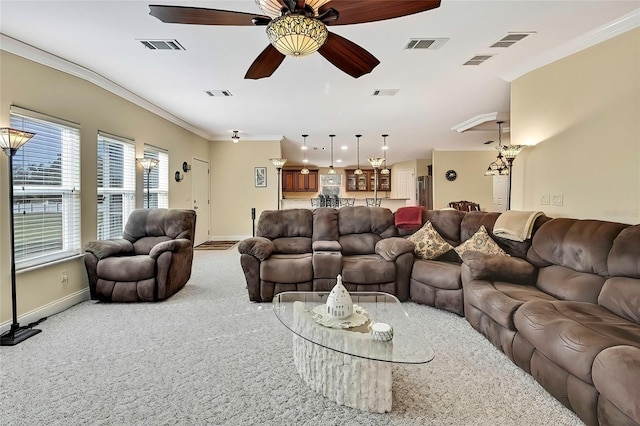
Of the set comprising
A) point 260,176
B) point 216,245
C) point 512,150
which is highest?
point 260,176

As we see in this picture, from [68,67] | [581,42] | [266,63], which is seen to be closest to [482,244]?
[581,42]

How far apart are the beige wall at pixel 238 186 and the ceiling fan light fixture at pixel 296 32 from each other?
6.23 metres

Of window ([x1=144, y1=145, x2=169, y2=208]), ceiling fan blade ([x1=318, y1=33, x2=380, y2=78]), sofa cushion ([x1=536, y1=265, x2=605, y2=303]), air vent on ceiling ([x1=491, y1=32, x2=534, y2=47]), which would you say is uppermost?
air vent on ceiling ([x1=491, y1=32, x2=534, y2=47])

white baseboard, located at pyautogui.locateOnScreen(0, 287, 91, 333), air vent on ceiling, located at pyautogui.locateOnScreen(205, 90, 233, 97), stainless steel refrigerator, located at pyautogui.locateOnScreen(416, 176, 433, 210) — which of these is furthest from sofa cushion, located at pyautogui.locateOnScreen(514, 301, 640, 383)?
stainless steel refrigerator, located at pyautogui.locateOnScreen(416, 176, 433, 210)

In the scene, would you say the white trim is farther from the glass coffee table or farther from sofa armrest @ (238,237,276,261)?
sofa armrest @ (238,237,276,261)

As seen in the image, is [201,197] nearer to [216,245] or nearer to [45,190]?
[216,245]

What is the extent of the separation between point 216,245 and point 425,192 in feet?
23.2

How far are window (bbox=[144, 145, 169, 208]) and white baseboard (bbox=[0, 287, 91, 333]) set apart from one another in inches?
72.5

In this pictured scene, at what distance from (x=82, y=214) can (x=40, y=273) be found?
0.82 meters

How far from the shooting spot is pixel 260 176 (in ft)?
25.8

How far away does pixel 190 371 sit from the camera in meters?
2.16

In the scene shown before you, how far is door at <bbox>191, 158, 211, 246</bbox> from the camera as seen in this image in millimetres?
7109

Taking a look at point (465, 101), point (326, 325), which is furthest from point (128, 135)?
point (465, 101)

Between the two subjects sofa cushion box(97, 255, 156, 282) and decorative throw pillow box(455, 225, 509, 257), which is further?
sofa cushion box(97, 255, 156, 282)
